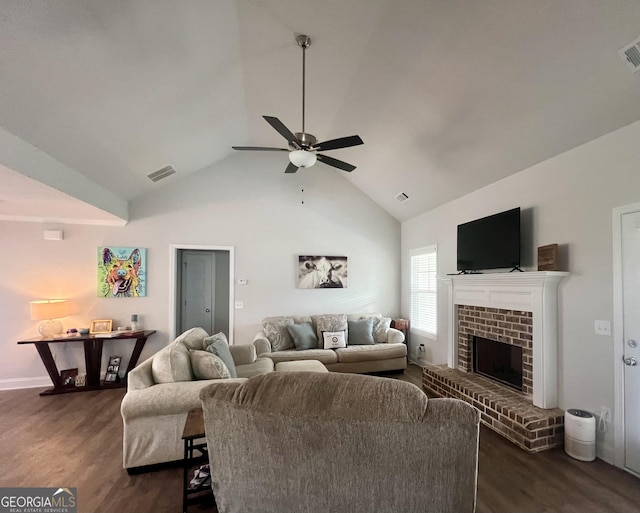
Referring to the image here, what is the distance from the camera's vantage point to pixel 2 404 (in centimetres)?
372

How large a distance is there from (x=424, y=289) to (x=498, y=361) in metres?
1.82

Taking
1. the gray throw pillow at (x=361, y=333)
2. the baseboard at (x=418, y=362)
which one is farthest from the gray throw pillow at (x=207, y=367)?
the baseboard at (x=418, y=362)

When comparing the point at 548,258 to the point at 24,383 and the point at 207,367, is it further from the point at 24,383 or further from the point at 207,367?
the point at 24,383

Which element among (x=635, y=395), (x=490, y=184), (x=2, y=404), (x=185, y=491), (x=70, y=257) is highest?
Answer: (x=490, y=184)

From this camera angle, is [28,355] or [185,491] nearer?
[185,491]

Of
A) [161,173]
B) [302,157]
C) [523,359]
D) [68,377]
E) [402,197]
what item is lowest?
[68,377]

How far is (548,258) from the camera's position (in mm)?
2957

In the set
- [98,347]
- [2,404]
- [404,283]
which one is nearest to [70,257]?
[98,347]

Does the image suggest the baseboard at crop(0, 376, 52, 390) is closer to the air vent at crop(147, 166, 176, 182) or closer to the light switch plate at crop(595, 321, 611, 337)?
the air vent at crop(147, 166, 176, 182)

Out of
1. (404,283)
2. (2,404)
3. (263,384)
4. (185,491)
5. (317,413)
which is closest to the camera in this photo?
(317,413)

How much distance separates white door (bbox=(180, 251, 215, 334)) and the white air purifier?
493 cm

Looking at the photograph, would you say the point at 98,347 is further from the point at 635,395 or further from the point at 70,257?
the point at 635,395

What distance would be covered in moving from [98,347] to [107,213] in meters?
1.86

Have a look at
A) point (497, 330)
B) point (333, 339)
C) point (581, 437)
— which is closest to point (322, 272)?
point (333, 339)
